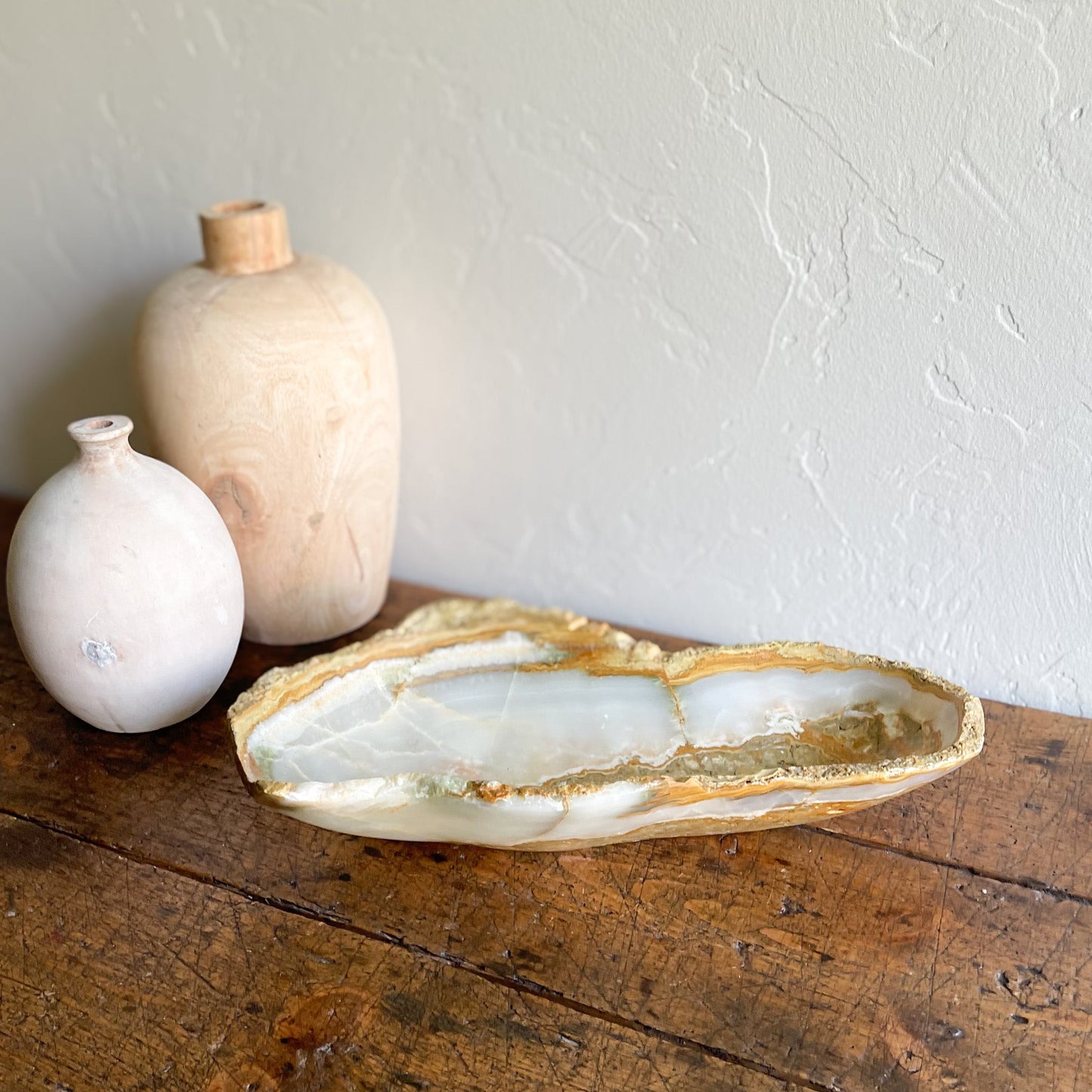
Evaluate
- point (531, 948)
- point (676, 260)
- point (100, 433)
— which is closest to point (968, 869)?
point (531, 948)

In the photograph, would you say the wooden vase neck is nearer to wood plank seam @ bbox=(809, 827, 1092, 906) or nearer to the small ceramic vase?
the small ceramic vase

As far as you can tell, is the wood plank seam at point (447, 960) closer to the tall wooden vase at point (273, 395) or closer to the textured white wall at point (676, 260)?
the tall wooden vase at point (273, 395)

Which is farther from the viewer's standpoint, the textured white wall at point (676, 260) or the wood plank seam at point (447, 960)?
the textured white wall at point (676, 260)

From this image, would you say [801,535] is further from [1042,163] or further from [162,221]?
[162,221]

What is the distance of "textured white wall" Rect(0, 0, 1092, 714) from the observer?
0.62 m

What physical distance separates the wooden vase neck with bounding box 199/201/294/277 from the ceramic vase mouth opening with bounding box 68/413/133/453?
148mm

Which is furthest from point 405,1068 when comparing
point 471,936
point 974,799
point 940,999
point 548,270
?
point 548,270

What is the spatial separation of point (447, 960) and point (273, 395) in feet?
1.27

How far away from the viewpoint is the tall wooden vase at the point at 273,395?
674 mm

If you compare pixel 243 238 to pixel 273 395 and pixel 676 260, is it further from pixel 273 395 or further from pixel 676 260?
pixel 676 260

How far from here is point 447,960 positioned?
0.51m

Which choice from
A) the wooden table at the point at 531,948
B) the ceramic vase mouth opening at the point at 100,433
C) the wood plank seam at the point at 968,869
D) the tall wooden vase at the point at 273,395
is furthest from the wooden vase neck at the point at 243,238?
the wood plank seam at the point at 968,869

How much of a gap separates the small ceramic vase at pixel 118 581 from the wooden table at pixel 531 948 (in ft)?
0.20

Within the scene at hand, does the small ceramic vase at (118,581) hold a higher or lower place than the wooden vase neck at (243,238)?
lower
